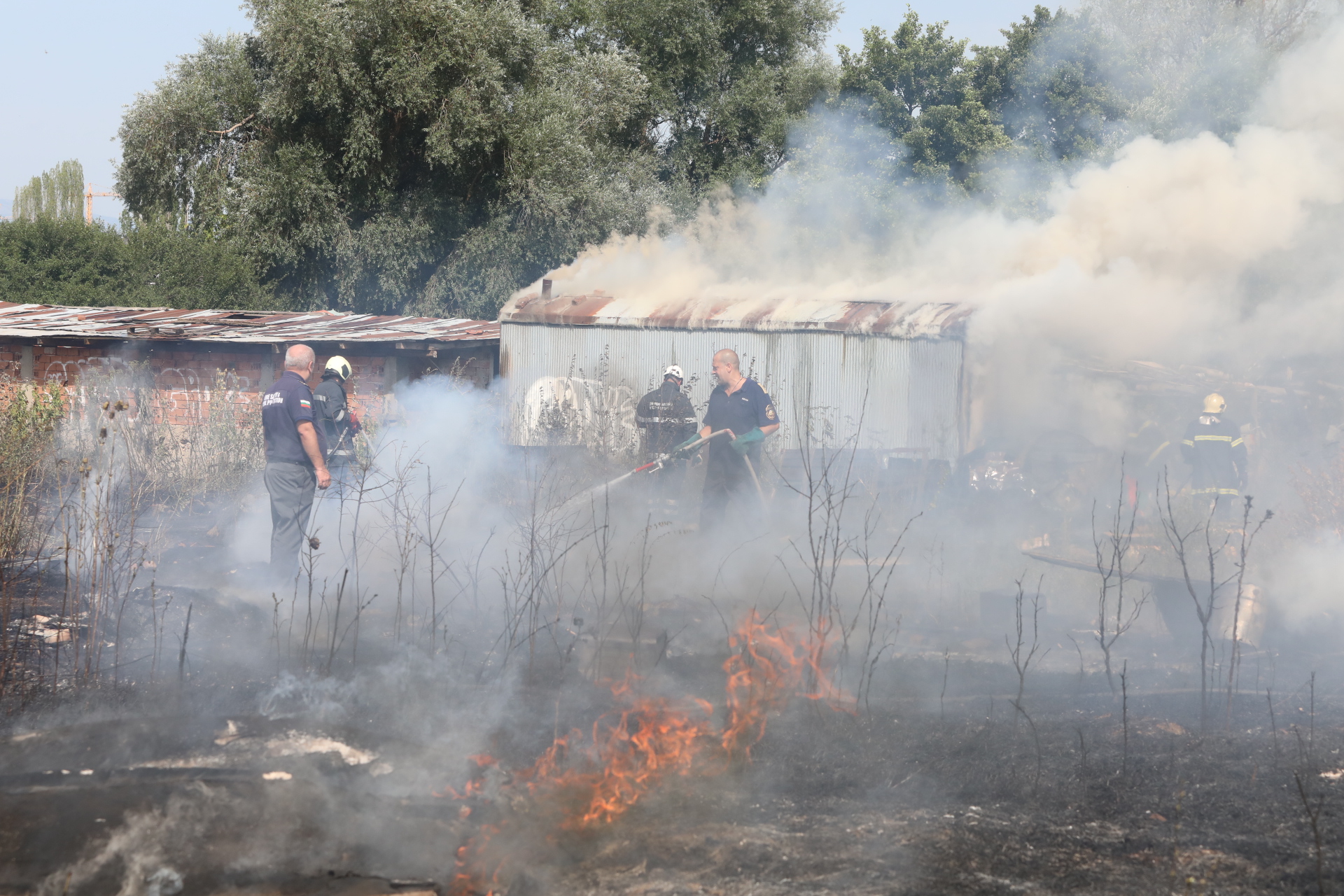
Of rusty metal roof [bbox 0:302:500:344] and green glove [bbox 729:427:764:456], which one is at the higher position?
rusty metal roof [bbox 0:302:500:344]

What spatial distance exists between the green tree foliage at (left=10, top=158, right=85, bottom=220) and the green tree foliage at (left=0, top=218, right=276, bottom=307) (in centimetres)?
2355

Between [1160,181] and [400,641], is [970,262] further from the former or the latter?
[400,641]

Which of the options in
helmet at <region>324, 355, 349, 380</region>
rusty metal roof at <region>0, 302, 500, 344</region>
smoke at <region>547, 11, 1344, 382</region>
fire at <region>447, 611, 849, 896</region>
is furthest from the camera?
rusty metal roof at <region>0, 302, 500, 344</region>

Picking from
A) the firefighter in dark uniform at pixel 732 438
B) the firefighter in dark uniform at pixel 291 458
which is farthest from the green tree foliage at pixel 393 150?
the firefighter in dark uniform at pixel 291 458

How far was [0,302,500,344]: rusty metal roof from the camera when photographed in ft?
39.1

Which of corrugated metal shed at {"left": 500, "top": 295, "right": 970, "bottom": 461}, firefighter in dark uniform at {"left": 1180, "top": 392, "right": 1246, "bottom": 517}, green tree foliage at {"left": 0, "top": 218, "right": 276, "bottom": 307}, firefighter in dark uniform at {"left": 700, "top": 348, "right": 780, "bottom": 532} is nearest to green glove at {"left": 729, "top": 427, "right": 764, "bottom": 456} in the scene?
firefighter in dark uniform at {"left": 700, "top": 348, "right": 780, "bottom": 532}

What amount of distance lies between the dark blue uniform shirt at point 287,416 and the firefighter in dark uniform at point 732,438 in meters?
3.04

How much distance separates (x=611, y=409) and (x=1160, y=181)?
704 cm

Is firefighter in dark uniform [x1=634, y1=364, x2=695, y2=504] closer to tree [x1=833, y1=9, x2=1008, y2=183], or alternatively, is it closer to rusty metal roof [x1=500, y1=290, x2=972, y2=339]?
rusty metal roof [x1=500, y1=290, x2=972, y2=339]

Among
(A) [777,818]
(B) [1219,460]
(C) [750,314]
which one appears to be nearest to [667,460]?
(C) [750,314]

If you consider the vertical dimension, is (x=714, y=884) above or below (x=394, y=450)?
below

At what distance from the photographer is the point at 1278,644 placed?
6.47 meters

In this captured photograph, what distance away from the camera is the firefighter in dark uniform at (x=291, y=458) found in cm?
655

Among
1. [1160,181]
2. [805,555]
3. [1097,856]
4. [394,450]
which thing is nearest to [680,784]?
[1097,856]
